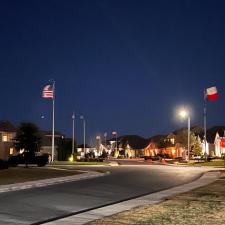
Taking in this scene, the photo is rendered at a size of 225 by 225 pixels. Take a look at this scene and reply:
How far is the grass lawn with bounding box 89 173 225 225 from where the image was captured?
13562mm

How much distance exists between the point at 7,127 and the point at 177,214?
79.7m

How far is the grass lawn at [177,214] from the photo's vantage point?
44.5ft

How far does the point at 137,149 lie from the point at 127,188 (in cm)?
14840

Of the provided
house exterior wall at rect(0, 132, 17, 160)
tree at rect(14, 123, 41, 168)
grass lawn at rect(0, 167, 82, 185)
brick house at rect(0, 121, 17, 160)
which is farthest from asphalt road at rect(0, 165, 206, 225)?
brick house at rect(0, 121, 17, 160)

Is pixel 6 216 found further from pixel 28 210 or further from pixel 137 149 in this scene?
pixel 137 149

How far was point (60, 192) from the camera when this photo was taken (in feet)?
78.0

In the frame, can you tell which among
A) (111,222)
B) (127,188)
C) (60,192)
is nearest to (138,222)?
(111,222)

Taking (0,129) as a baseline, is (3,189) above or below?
below

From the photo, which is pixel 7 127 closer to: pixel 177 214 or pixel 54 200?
pixel 54 200

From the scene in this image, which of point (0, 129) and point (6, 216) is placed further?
point (0, 129)

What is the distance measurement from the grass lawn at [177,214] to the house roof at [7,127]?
242 ft

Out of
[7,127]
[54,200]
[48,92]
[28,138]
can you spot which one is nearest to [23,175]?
[54,200]

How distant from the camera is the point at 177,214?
15.0 m

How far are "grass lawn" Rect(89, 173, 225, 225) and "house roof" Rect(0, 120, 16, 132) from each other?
73779mm
